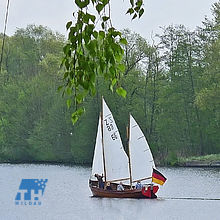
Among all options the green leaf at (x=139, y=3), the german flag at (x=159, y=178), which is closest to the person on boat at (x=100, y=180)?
the german flag at (x=159, y=178)

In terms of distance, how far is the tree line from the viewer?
52.8 m

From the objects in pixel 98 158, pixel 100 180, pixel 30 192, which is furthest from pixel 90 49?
pixel 30 192

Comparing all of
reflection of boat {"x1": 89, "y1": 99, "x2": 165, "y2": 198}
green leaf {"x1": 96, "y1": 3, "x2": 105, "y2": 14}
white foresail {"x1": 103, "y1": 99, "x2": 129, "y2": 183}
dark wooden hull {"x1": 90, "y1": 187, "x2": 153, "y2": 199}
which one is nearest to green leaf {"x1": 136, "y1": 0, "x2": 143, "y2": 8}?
green leaf {"x1": 96, "y1": 3, "x2": 105, "y2": 14}

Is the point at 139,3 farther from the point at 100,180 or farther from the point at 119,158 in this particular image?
the point at 119,158

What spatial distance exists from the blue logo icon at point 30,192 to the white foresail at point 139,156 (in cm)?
483

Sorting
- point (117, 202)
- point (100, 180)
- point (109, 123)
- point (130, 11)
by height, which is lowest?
point (117, 202)

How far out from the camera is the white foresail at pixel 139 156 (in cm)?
3322

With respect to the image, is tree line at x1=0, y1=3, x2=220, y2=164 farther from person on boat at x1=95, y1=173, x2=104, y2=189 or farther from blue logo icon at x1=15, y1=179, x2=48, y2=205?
person on boat at x1=95, y1=173, x2=104, y2=189

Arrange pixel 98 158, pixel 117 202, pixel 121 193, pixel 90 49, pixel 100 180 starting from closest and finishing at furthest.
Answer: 1. pixel 90 49
2. pixel 117 202
3. pixel 121 193
4. pixel 100 180
5. pixel 98 158

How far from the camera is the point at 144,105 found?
184 feet

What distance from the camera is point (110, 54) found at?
3236 mm

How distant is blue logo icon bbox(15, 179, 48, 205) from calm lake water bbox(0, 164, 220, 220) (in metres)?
0.33

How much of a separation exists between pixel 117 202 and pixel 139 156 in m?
3.05

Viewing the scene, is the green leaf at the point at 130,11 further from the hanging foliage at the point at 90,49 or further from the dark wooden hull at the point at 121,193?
the dark wooden hull at the point at 121,193
